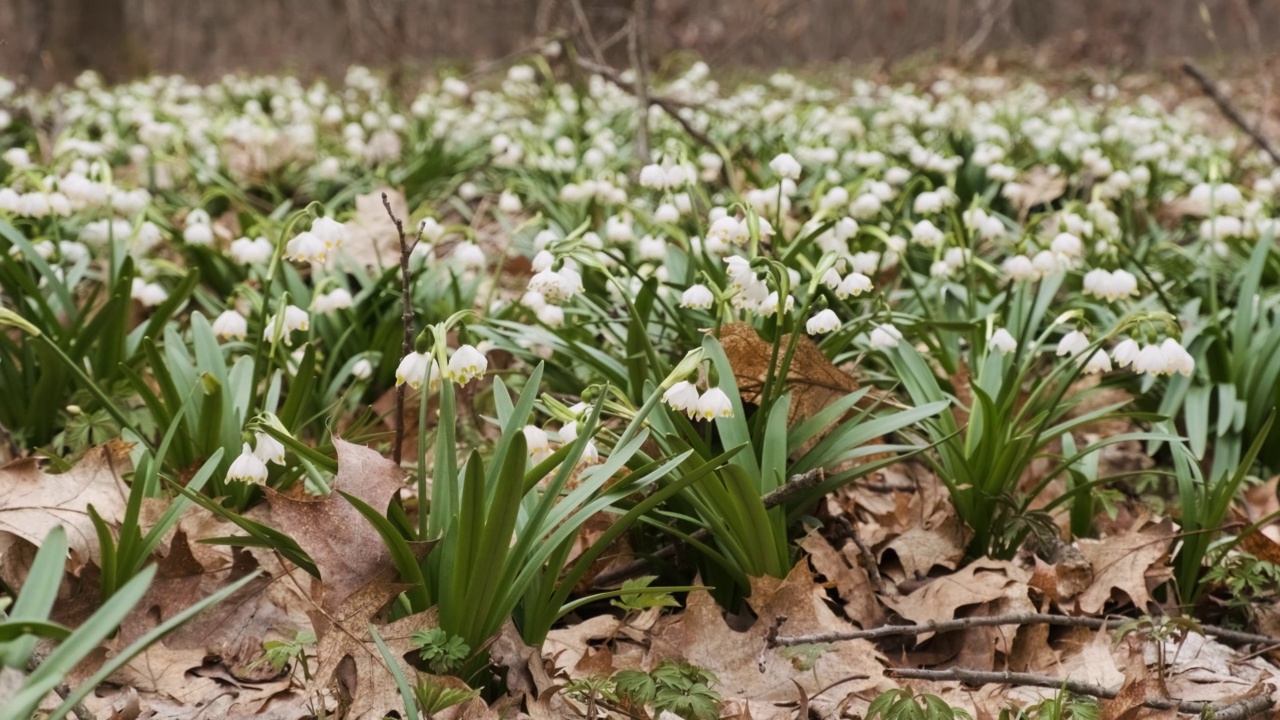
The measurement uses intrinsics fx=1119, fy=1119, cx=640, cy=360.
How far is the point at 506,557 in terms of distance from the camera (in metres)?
1.83

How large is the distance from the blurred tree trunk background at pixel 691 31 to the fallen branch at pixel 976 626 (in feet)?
30.5

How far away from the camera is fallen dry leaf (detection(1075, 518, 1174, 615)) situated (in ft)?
7.60

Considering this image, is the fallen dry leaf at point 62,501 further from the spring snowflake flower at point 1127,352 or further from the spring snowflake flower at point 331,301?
the spring snowflake flower at point 1127,352

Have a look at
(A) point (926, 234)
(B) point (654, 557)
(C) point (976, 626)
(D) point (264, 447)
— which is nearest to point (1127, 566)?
(C) point (976, 626)

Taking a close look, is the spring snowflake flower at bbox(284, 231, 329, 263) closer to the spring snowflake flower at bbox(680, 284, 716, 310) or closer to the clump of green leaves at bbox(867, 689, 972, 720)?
the spring snowflake flower at bbox(680, 284, 716, 310)

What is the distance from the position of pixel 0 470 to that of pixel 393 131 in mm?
4574

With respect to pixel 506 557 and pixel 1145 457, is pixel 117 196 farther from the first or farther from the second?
pixel 1145 457

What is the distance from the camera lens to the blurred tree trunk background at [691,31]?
11320mm

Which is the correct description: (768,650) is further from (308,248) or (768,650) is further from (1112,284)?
(1112,284)

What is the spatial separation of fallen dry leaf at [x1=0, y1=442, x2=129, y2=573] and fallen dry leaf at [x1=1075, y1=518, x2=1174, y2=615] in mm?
1965

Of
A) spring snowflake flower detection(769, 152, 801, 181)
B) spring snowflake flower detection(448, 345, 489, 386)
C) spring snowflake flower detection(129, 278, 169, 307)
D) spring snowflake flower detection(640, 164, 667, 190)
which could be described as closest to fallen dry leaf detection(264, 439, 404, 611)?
spring snowflake flower detection(448, 345, 489, 386)

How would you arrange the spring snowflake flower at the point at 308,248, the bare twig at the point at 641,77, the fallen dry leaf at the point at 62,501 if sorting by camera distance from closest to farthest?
the fallen dry leaf at the point at 62,501 → the spring snowflake flower at the point at 308,248 → the bare twig at the point at 641,77

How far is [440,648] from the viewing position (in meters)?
1.74

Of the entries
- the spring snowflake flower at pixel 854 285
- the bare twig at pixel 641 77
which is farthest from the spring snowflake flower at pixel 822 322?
the bare twig at pixel 641 77
